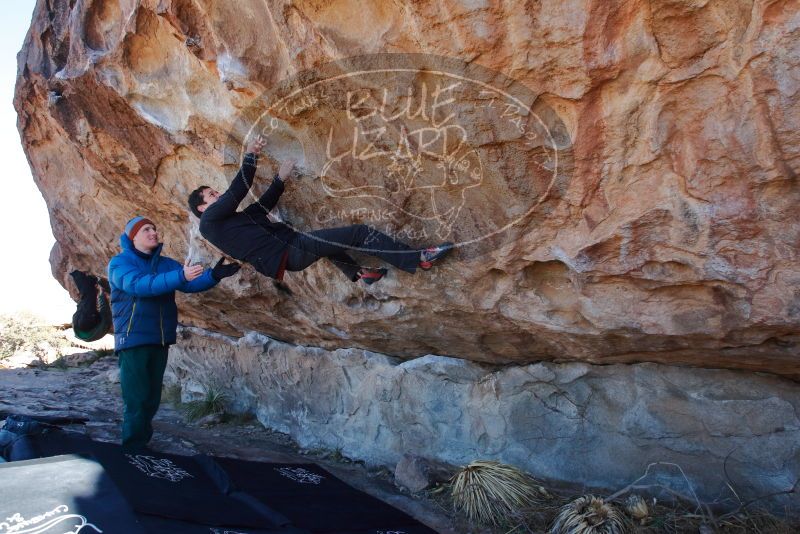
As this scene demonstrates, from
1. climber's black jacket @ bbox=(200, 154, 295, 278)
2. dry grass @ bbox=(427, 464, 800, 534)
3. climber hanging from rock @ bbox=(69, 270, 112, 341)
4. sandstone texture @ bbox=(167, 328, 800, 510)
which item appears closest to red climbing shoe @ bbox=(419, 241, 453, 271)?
climber's black jacket @ bbox=(200, 154, 295, 278)

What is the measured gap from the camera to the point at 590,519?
3189mm

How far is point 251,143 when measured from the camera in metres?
3.87

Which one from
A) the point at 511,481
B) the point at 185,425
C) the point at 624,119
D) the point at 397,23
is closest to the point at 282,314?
the point at 185,425

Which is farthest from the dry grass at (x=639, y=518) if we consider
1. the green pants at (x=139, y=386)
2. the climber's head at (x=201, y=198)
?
the climber's head at (x=201, y=198)

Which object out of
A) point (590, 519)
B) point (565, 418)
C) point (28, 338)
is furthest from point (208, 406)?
point (28, 338)

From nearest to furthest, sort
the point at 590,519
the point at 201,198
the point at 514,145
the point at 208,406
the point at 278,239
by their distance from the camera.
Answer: the point at 514,145, the point at 590,519, the point at 278,239, the point at 201,198, the point at 208,406

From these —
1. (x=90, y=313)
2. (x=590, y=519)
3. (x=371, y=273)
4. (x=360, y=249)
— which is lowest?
(x=590, y=519)

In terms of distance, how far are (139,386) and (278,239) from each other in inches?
52.4

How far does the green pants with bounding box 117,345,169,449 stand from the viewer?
412 centimetres

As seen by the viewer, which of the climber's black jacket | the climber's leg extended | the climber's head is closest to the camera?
the climber's leg extended

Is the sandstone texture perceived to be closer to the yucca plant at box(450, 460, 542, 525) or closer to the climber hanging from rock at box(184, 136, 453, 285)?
the yucca plant at box(450, 460, 542, 525)

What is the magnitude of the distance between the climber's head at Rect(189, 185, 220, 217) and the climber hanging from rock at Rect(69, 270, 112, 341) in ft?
4.99

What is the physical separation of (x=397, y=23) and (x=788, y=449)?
2879mm

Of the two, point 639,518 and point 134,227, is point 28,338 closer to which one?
point 134,227
